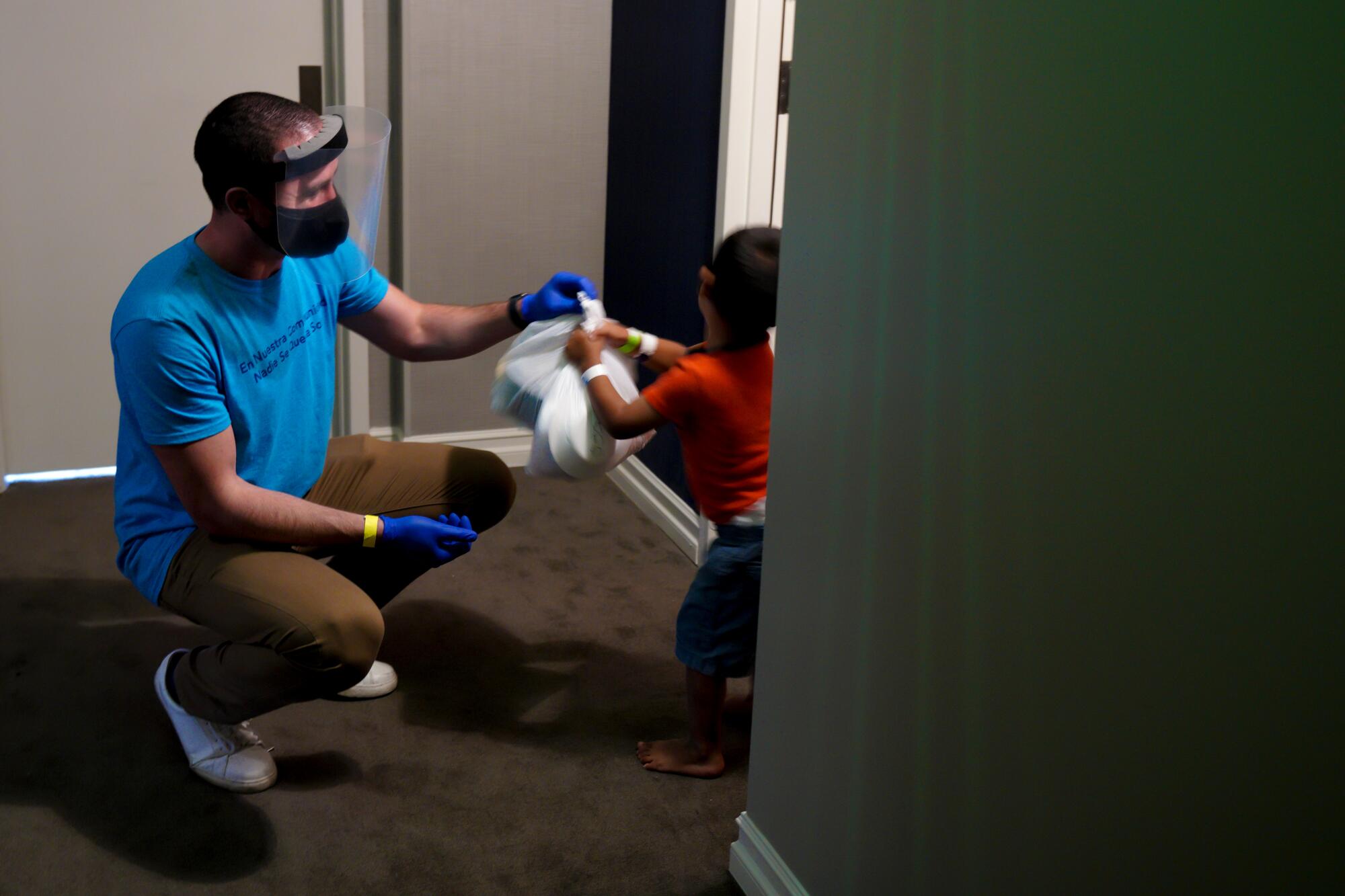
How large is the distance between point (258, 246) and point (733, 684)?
122cm

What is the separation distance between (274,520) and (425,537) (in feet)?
A: 0.78

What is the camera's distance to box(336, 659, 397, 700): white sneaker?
7.56ft

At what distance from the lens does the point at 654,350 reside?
2.29 metres

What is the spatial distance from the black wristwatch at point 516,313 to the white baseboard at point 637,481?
404 mm

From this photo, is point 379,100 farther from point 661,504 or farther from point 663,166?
point 661,504

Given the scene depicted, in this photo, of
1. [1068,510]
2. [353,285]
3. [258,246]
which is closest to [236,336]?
[258,246]

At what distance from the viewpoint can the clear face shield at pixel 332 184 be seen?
6.07ft

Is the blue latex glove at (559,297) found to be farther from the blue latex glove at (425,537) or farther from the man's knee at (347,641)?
the man's knee at (347,641)

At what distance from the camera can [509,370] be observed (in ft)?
7.43

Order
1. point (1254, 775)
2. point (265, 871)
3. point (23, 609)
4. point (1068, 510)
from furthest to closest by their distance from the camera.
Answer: point (23, 609) < point (265, 871) < point (1068, 510) < point (1254, 775)

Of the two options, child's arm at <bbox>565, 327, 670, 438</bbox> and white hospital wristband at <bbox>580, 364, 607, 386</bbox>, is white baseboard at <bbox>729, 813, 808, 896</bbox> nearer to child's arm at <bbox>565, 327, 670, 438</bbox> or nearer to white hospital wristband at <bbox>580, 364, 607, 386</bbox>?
child's arm at <bbox>565, 327, 670, 438</bbox>

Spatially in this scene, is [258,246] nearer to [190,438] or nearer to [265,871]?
[190,438]

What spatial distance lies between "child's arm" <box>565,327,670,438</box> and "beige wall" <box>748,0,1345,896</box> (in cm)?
51

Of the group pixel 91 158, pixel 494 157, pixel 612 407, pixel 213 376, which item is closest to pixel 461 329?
pixel 612 407
